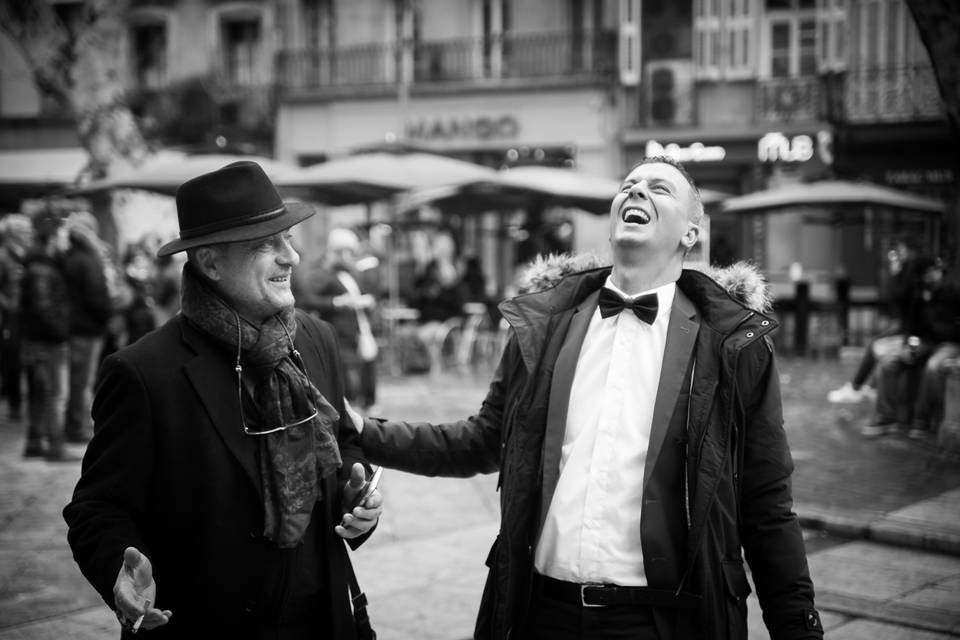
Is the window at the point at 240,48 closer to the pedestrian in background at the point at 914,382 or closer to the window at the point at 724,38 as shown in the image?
the window at the point at 724,38

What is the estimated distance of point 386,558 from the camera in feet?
19.9

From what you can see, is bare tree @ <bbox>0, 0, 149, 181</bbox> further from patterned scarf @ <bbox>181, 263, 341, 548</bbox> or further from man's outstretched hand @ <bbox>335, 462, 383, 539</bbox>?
man's outstretched hand @ <bbox>335, 462, 383, 539</bbox>

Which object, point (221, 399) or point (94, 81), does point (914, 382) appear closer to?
point (221, 399)

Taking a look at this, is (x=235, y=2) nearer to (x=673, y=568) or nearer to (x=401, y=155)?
(x=401, y=155)

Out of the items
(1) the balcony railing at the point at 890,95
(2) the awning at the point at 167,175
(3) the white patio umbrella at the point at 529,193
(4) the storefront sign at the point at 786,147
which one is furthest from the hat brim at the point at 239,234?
(4) the storefront sign at the point at 786,147

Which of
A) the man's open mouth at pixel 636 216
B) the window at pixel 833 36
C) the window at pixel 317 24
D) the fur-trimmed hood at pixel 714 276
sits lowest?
the fur-trimmed hood at pixel 714 276

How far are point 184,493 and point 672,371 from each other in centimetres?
126

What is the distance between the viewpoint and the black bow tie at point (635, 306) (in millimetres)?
2709

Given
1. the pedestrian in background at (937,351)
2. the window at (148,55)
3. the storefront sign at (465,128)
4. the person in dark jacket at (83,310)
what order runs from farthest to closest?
the window at (148,55) < the storefront sign at (465,128) < the pedestrian in background at (937,351) < the person in dark jacket at (83,310)

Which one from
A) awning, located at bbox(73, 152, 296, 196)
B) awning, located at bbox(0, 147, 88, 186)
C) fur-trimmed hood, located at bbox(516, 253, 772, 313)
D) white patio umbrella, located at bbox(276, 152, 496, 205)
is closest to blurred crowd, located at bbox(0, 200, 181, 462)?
awning, located at bbox(73, 152, 296, 196)

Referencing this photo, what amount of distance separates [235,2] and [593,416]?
91.5 feet

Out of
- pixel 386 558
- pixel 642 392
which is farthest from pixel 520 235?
pixel 642 392

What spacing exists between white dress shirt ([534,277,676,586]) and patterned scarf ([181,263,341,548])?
63 cm

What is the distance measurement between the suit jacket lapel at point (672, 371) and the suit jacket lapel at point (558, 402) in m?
0.23
